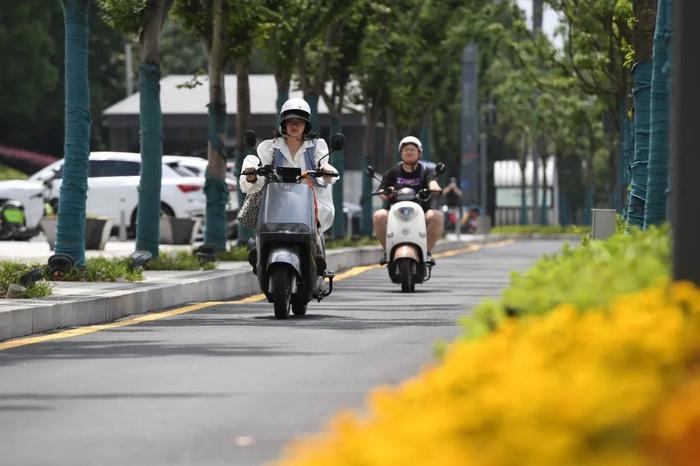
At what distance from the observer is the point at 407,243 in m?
22.7

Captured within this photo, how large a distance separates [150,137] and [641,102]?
592cm

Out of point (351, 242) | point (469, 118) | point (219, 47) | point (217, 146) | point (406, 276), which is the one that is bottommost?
point (351, 242)

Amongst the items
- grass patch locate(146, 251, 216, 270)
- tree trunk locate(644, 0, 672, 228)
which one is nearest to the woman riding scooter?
tree trunk locate(644, 0, 672, 228)

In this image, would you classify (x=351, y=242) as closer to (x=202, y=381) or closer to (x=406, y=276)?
(x=406, y=276)

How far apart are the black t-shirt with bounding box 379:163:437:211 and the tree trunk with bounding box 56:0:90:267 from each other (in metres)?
3.94

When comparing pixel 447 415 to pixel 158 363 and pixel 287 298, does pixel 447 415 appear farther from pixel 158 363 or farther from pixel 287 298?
pixel 287 298

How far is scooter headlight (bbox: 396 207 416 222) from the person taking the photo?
22688mm

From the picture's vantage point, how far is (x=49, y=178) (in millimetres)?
40500

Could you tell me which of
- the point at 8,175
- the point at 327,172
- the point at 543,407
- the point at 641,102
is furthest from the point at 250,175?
the point at 8,175

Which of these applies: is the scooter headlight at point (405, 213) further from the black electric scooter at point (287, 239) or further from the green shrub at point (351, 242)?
the green shrub at point (351, 242)

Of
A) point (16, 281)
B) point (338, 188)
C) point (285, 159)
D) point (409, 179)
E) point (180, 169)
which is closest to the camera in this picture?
point (16, 281)

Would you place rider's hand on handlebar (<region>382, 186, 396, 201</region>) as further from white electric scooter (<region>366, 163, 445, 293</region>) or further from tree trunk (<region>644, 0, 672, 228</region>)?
tree trunk (<region>644, 0, 672, 228</region>)

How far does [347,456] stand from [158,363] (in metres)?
7.03

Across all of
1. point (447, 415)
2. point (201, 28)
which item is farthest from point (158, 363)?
point (201, 28)
